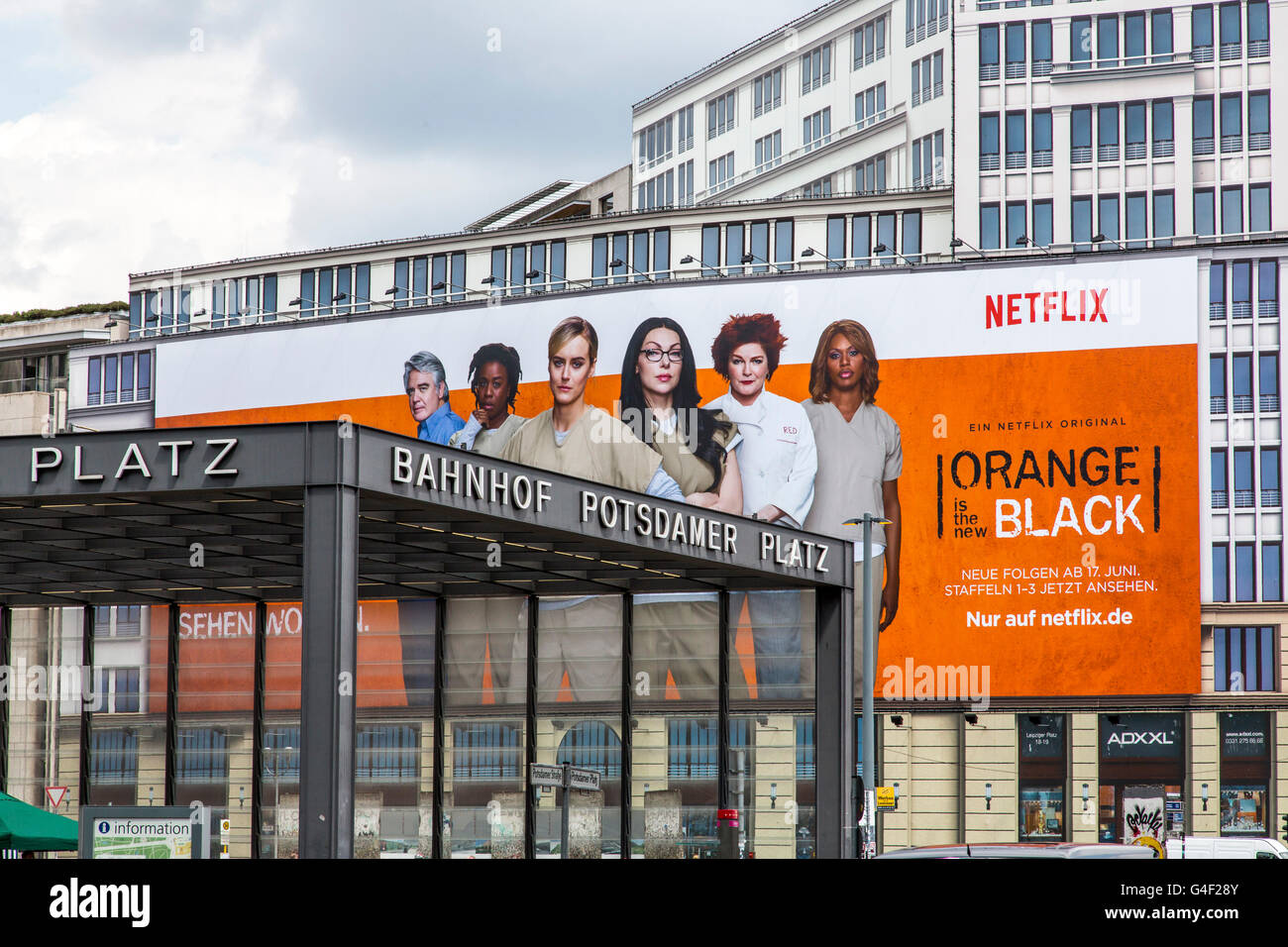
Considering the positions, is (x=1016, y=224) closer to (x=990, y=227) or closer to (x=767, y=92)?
(x=990, y=227)

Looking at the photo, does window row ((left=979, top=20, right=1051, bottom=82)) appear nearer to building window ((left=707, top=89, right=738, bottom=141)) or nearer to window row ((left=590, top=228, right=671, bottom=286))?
window row ((left=590, top=228, right=671, bottom=286))

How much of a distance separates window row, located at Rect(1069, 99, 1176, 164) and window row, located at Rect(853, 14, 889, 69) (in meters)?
19.0

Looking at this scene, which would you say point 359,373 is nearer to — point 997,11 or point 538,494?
point 997,11

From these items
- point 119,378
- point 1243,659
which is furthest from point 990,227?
point 119,378

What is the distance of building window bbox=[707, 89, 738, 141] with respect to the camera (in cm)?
9838

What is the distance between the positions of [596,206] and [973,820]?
54889mm

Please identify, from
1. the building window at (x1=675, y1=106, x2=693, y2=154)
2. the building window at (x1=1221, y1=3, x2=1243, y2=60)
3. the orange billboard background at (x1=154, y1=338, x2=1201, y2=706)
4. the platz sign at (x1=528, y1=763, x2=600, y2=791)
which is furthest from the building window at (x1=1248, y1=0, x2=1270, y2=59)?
the platz sign at (x1=528, y1=763, x2=600, y2=791)

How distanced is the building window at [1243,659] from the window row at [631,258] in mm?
28035

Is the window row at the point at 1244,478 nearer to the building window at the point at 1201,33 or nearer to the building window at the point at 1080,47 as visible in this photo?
the building window at the point at 1201,33

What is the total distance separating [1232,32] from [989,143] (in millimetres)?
10506

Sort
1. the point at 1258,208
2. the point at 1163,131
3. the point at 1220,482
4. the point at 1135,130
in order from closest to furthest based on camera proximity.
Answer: the point at 1220,482 → the point at 1258,208 → the point at 1163,131 → the point at 1135,130

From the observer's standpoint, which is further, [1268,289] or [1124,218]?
[1124,218]

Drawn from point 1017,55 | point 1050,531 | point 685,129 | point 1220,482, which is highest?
point 685,129

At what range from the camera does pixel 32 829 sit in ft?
68.1
